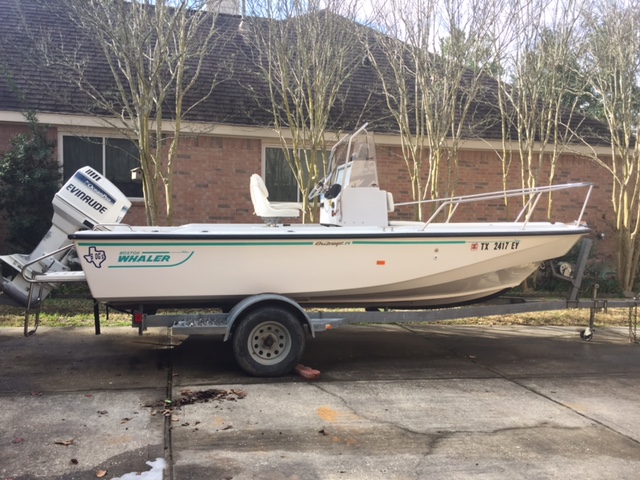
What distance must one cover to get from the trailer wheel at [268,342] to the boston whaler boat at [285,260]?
0.03ft

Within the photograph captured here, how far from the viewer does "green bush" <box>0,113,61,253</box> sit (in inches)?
389

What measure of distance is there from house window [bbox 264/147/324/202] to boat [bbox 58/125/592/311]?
5.05 m

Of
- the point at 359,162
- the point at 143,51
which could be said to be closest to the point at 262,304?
the point at 359,162

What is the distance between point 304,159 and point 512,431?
25.1 feet

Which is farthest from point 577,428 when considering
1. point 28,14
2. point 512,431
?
point 28,14

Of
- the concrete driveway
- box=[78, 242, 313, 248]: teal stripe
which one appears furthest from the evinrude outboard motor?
box=[78, 242, 313, 248]: teal stripe

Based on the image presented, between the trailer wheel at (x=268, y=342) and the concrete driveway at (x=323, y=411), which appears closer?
the concrete driveway at (x=323, y=411)

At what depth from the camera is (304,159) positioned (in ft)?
37.4

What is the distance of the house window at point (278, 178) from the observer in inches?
470

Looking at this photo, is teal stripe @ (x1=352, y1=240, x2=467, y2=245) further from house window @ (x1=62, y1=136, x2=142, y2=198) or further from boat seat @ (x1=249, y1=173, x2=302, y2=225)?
house window @ (x1=62, y1=136, x2=142, y2=198)

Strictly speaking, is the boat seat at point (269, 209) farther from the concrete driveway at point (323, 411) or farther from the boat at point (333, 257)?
the concrete driveway at point (323, 411)

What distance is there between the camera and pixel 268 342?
5.88 m

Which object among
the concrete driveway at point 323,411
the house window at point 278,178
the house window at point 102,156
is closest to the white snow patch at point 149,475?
the concrete driveway at point 323,411

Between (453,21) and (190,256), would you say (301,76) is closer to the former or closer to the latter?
(453,21)
